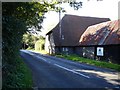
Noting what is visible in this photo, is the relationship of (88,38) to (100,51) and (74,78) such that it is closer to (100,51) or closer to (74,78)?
(100,51)

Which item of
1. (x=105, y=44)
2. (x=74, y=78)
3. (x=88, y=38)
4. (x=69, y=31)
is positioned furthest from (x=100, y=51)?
(x=74, y=78)

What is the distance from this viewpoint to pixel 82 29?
179 feet

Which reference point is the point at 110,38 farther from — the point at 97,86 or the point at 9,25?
the point at 9,25

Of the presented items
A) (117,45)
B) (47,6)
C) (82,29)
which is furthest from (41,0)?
(82,29)

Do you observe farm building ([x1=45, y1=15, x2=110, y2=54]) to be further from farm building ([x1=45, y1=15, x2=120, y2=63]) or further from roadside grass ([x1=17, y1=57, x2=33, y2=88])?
roadside grass ([x1=17, y1=57, x2=33, y2=88])

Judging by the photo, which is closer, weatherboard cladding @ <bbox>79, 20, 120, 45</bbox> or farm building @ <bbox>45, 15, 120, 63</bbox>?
weatherboard cladding @ <bbox>79, 20, 120, 45</bbox>

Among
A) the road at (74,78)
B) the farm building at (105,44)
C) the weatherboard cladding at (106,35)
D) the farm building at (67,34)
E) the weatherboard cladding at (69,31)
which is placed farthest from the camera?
the weatherboard cladding at (69,31)

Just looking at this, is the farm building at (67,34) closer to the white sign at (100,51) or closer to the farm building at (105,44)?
the farm building at (105,44)

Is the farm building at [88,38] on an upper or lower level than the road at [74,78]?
upper

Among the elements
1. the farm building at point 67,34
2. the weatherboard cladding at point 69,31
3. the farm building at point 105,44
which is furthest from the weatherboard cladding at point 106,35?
the weatherboard cladding at point 69,31

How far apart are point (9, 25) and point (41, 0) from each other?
8.03m

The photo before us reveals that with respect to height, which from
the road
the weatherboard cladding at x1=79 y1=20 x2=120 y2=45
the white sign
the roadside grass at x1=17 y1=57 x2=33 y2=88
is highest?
the weatherboard cladding at x1=79 y1=20 x2=120 y2=45

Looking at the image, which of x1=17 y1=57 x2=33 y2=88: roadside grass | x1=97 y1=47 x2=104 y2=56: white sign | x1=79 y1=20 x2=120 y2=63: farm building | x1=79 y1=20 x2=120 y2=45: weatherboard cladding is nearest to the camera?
x1=17 y1=57 x2=33 y2=88: roadside grass

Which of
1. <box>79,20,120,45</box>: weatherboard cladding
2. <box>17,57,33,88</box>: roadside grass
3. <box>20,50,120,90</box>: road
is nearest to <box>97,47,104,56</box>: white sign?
<box>79,20,120,45</box>: weatherboard cladding
